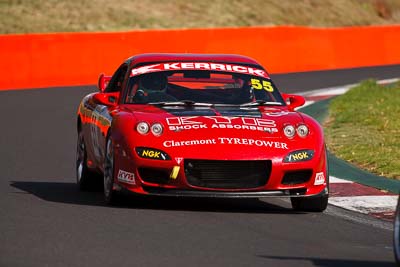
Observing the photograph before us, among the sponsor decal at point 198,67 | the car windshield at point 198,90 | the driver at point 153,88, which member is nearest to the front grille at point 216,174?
the car windshield at point 198,90

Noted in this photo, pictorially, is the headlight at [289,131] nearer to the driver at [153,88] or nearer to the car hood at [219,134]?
Answer: the car hood at [219,134]

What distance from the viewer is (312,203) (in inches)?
415

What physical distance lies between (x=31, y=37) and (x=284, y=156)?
19.0 metres

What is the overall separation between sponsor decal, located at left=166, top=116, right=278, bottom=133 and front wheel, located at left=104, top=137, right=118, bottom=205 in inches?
21.1

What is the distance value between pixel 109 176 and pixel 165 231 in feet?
5.02

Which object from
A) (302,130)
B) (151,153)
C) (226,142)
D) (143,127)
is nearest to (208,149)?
(226,142)

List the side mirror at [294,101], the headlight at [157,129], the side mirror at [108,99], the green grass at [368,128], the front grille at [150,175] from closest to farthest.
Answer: the front grille at [150,175]
the headlight at [157,129]
the side mirror at [108,99]
the side mirror at [294,101]
the green grass at [368,128]

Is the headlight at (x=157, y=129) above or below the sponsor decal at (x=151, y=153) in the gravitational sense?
above

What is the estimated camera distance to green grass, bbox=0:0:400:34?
4094cm

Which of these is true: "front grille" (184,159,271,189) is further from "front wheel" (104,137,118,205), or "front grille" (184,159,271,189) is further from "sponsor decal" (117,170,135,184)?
"front wheel" (104,137,118,205)

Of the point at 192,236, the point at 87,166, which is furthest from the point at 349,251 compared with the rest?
the point at 87,166

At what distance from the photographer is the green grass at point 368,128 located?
46.9 feet

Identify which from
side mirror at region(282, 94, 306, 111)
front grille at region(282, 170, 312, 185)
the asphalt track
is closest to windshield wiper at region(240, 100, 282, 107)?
side mirror at region(282, 94, 306, 111)

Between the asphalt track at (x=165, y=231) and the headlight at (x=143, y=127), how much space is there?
1.99 feet
